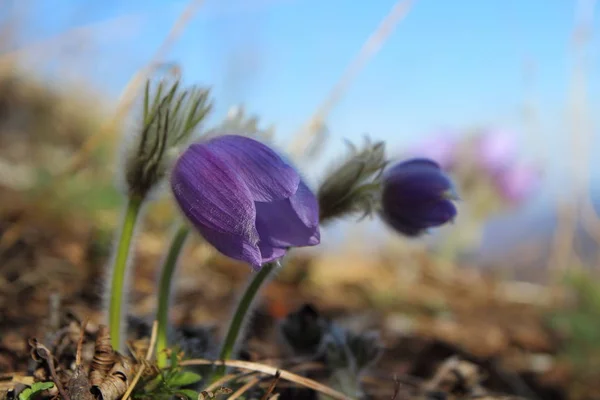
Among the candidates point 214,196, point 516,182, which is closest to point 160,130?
point 214,196

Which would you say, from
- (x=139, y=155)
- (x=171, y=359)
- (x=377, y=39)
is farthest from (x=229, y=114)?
(x=377, y=39)

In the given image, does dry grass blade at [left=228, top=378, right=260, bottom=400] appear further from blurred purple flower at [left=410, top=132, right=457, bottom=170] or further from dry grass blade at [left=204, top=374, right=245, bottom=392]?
blurred purple flower at [left=410, top=132, right=457, bottom=170]

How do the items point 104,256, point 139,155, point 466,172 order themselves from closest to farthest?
point 139,155 < point 104,256 < point 466,172

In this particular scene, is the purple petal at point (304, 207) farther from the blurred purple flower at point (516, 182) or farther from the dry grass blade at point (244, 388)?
the blurred purple flower at point (516, 182)

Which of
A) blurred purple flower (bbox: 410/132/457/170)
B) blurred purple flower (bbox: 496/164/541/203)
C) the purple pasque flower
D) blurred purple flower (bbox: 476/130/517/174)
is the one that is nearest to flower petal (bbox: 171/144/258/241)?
the purple pasque flower

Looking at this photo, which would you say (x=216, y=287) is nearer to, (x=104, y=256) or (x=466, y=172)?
(x=104, y=256)
